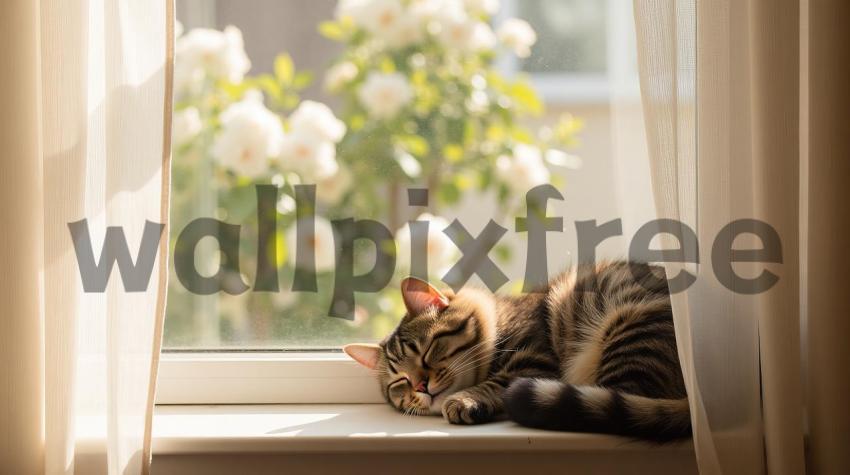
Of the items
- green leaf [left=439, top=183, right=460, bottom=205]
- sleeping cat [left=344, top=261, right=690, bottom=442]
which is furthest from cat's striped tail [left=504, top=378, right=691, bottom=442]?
green leaf [left=439, top=183, right=460, bottom=205]

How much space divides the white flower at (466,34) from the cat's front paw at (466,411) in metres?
0.74

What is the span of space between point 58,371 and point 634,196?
92cm

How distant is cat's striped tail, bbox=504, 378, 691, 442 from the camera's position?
4.06ft

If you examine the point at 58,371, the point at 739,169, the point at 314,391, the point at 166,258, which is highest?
the point at 739,169

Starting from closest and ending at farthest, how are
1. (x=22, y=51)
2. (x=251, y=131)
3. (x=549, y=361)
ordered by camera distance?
(x=22, y=51)
(x=549, y=361)
(x=251, y=131)

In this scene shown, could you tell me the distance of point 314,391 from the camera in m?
1.54

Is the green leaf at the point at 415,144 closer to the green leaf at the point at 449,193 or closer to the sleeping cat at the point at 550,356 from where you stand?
the green leaf at the point at 449,193

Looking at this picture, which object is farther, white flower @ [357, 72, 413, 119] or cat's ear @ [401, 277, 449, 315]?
white flower @ [357, 72, 413, 119]

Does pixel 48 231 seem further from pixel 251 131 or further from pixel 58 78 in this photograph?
pixel 251 131

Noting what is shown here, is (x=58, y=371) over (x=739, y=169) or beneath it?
beneath

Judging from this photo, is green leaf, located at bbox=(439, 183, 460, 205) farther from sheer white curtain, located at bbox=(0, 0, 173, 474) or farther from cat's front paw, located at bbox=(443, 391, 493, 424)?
sheer white curtain, located at bbox=(0, 0, 173, 474)

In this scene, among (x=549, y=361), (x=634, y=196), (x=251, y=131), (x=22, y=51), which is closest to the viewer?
(x=22, y=51)

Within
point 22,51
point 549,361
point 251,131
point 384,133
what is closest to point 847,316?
point 549,361

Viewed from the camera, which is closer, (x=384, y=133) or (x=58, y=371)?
(x=58, y=371)
